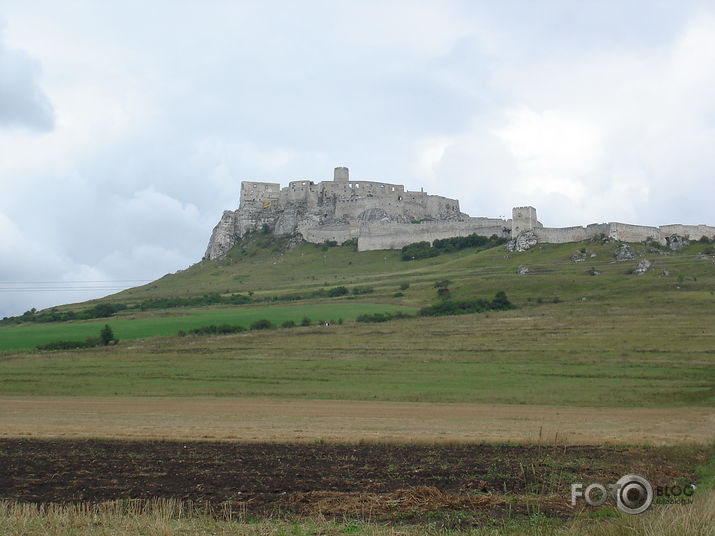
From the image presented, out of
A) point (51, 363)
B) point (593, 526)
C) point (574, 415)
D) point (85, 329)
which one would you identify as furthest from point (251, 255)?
point (593, 526)

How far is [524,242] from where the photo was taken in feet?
349

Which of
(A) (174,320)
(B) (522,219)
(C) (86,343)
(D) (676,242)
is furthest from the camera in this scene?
(B) (522,219)

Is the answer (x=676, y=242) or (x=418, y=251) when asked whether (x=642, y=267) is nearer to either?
(x=676, y=242)

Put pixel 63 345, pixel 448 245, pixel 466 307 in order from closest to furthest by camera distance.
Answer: pixel 63 345
pixel 466 307
pixel 448 245

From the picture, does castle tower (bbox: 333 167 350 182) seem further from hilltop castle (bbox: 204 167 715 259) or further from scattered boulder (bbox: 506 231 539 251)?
scattered boulder (bbox: 506 231 539 251)

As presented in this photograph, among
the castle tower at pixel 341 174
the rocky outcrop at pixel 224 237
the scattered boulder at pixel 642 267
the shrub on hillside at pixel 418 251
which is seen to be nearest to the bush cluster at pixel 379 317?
the scattered boulder at pixel 642 267

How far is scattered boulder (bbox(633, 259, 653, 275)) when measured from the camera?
3314 inches

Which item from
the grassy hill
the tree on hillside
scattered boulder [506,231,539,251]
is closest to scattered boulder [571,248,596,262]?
the grassy hill

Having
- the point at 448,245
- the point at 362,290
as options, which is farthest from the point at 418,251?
the point at 362,290

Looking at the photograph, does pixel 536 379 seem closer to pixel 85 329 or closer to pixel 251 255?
pixel 85 329

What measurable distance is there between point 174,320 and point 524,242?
161ft

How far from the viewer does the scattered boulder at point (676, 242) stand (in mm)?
97688

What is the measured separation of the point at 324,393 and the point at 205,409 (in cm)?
735

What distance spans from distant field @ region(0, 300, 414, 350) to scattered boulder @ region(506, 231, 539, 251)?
30584mm
